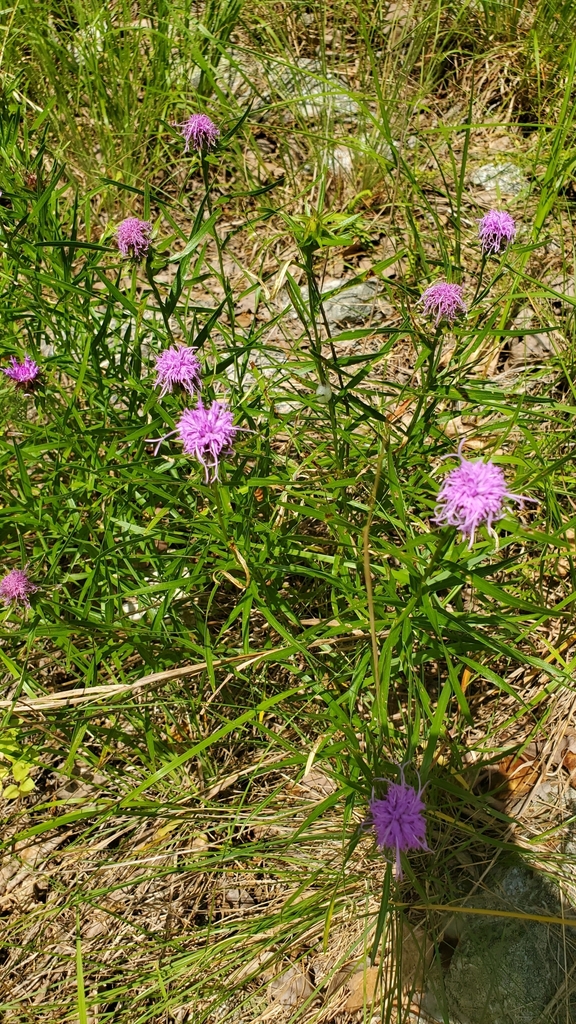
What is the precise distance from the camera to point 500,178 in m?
2.61

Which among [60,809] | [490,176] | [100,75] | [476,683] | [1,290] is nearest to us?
[476,683]

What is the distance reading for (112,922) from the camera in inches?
71.0

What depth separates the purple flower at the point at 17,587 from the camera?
5.80 ft

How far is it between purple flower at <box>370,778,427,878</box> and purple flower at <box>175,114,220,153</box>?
1428mm

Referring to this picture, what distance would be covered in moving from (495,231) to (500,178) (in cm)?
110

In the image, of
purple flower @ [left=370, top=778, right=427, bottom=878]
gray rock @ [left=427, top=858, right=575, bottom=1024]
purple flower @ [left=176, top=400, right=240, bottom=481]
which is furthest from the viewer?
gray rock @ [left=427, top=858, right=575, bottom=1024]

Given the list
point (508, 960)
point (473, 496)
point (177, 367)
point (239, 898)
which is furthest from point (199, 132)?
point (508, 960)

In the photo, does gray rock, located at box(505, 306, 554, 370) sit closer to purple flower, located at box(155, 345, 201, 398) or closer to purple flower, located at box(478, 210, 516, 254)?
purple flower, located at box(478, 210, 516, 254)

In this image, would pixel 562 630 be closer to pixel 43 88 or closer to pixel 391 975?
pixel 391 975

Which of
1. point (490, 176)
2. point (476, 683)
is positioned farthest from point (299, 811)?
point (490, 176)

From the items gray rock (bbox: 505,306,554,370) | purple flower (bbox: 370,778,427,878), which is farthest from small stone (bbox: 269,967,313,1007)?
gray rock (bbox: 505,306,554,370)

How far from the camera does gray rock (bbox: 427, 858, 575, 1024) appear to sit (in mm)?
1470

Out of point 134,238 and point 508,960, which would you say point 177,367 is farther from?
point 508,960

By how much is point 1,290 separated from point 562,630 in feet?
5.95
